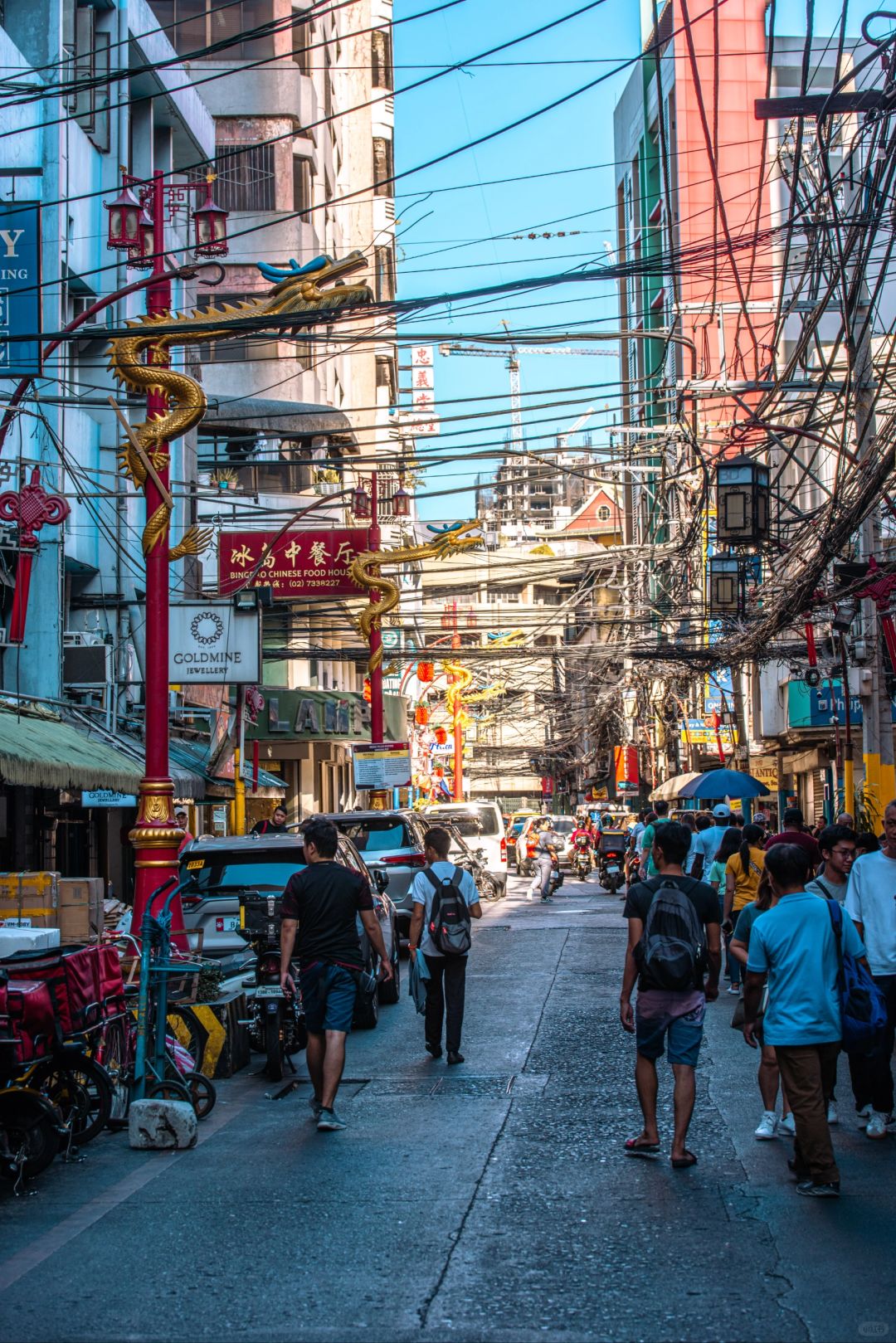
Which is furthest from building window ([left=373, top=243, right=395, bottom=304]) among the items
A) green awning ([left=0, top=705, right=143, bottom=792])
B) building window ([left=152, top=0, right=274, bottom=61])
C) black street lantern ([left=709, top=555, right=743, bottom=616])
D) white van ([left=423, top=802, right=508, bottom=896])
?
green awning ([left=0, top=705, right=143, bottom=792])

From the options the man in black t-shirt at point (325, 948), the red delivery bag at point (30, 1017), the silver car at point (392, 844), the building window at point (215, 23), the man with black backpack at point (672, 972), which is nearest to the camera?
the red delivery bag at point (30, 1017)

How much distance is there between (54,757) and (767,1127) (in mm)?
10310

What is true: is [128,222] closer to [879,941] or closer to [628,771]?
[879,941]

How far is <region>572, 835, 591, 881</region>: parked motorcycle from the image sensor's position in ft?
174

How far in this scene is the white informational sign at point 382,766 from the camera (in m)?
35.9

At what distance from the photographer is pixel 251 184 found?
49.4m

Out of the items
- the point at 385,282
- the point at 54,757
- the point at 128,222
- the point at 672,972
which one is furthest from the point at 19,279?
the point at 385,282

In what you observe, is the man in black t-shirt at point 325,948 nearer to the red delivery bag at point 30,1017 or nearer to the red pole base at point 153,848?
the red delivery bag at point 30,1017

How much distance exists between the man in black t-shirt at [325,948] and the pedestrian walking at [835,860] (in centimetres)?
291

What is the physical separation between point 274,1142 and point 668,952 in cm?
269

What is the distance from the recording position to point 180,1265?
22.1 feet

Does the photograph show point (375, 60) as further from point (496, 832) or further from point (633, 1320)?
point (633, 1320)

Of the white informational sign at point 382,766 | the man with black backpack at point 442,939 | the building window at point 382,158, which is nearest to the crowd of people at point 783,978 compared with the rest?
the man with black backpack at point 442,939

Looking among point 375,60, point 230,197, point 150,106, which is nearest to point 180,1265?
point 150,106
